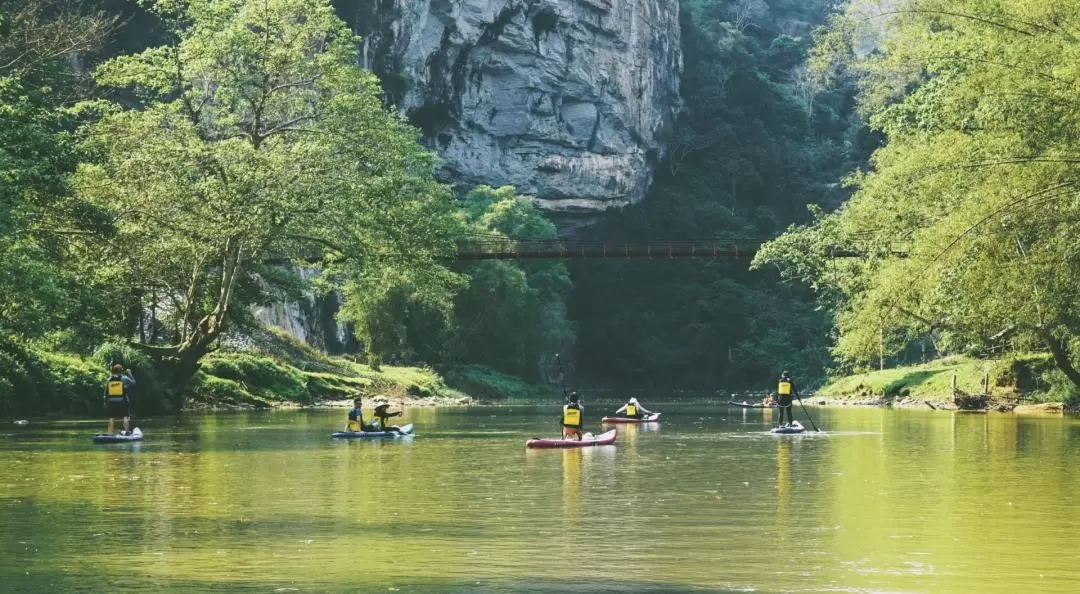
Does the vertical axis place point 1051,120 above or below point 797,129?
below

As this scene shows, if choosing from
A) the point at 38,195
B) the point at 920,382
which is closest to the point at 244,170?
the point at 38,195

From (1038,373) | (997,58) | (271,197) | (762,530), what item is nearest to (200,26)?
(271,197)

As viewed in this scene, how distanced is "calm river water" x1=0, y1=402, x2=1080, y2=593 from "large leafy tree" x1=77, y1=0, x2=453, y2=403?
14.9m

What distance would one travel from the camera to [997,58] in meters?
Answer: 32.1

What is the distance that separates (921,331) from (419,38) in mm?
63441

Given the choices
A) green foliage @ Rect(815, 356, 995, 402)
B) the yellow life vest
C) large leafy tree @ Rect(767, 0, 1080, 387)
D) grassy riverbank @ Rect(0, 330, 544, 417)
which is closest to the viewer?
the yellow life vest

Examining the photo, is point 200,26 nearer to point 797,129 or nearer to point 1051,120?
point 1051,120

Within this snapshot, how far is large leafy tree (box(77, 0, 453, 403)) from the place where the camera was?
42.3 m

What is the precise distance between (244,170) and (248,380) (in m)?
15.6

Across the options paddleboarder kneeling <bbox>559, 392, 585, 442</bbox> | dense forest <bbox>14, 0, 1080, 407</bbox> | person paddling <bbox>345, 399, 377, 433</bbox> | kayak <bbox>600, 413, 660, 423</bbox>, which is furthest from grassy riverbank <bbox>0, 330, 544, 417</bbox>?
paddleboarder kneeling <bbox>559, 392, 585, 442</bbox>

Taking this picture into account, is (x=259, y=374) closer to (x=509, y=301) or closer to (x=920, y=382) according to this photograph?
(x=920, y=382)

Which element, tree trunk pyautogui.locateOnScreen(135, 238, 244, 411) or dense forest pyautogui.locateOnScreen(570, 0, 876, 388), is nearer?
tree trunk pyautogui.locateOnScreen(135, 238, 244, 411)

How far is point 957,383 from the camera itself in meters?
55.7

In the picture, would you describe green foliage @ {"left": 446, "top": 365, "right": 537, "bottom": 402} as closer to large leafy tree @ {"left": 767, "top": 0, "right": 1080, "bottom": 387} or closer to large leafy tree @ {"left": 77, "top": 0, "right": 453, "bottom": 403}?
large leafy tree @ {"left": 77, "top": 0, "right": 453, "bottom": 403}
